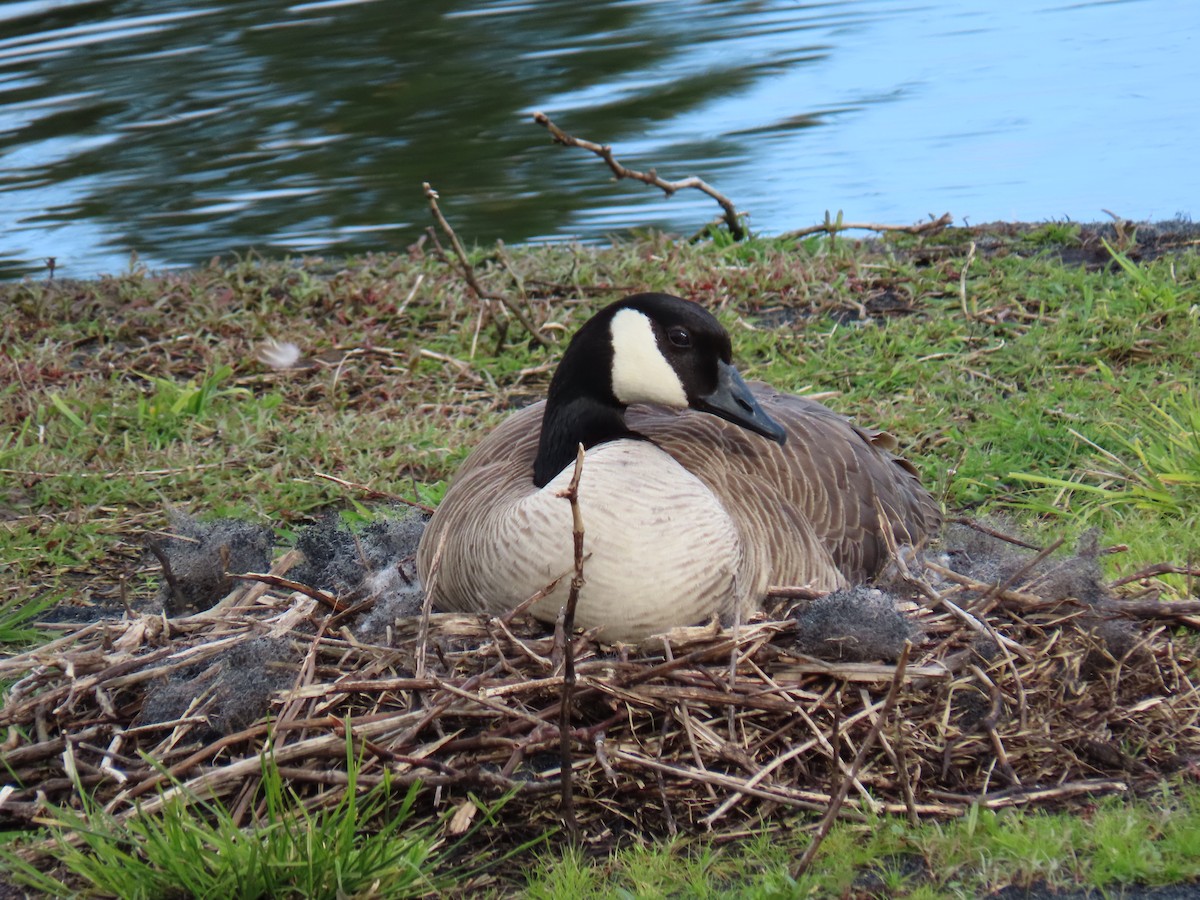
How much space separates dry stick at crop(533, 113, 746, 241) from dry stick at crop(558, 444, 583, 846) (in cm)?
330

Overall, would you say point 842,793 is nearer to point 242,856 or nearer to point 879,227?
point 242,856

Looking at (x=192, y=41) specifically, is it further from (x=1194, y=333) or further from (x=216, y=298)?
(x=1194, y=333)

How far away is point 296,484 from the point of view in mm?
5938

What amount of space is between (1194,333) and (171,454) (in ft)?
15.0

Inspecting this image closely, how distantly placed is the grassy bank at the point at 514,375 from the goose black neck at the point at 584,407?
1566 mm

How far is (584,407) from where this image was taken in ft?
13.5

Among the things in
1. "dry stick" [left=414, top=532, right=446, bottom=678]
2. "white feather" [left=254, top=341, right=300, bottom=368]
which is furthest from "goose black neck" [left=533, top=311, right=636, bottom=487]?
"white feather" [left=254, top=341, right=300, bottom=368]

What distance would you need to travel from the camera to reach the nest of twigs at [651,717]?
3.24 m

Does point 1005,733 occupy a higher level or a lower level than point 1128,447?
higher

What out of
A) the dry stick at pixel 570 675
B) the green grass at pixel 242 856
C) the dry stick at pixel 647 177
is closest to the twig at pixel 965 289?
the dry stick at pixel 647 177

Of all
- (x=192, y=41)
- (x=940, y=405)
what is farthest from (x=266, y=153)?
(x=940, y=405)

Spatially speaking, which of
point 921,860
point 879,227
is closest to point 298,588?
point 921,860

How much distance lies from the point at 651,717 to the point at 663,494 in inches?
22.1

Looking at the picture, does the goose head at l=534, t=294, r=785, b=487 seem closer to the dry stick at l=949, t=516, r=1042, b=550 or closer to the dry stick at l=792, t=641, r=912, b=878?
the dry stick at l=949, t=516, r=1042, b=550
